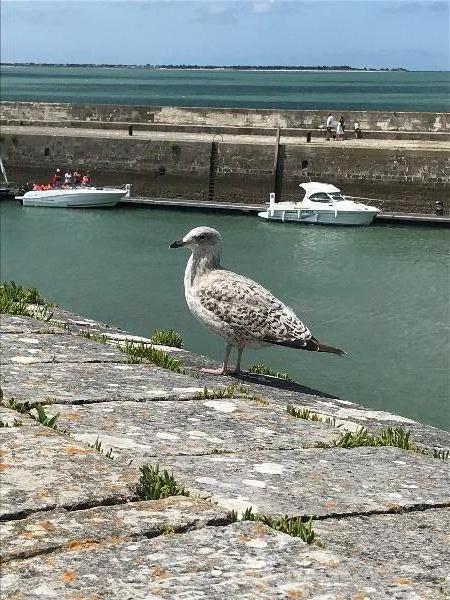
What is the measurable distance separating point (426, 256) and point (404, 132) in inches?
557

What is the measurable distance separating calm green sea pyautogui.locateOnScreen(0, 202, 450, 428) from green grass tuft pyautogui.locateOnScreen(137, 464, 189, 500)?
12.9 metres

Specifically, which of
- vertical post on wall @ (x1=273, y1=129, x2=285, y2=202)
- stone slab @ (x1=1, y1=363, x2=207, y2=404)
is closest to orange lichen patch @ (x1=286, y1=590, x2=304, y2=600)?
stone slab @ (x1=1, y1=363, x2=207, y2=404)

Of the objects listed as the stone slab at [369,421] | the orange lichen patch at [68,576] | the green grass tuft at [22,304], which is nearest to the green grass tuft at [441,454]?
the stone slab at [369,421]

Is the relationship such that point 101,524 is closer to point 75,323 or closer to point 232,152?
point 75,323

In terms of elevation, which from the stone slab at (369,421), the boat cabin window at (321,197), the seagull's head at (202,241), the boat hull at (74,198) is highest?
the seagull's head at (202,241)

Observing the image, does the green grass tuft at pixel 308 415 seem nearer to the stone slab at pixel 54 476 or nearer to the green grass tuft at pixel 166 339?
the stone slab at pixel 54 476

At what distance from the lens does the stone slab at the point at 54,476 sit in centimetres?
463

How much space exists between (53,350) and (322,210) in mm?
40761

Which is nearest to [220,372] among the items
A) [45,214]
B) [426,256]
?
[426,256]

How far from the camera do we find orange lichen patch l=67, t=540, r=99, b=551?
4.24 meters

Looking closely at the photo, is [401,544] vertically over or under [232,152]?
under

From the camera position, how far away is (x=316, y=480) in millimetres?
5523

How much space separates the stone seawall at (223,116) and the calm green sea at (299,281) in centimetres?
885

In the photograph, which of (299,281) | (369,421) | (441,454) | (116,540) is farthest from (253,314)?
(299,281)
